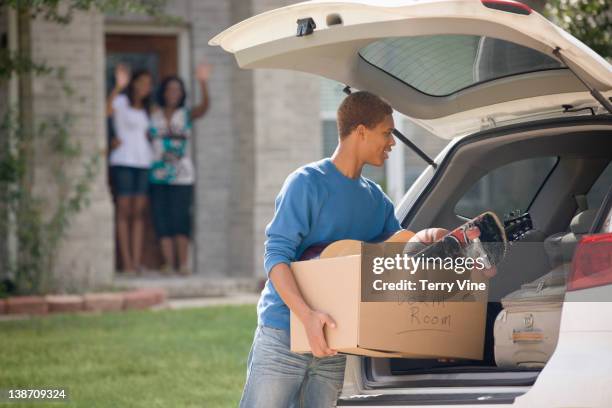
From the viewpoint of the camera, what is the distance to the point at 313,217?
14.7 ft

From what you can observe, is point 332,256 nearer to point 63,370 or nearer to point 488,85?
point 488,85

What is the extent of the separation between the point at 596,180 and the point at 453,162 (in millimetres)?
799

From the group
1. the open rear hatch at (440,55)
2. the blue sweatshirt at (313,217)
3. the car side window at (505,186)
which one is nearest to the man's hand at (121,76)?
the car side window at (505,186)

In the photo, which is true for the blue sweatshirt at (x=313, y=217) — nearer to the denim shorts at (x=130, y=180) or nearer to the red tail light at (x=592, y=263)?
the red tail light at (x=592, y=263)

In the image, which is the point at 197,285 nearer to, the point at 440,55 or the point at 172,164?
the point at 172,164

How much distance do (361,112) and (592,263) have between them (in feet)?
3.40

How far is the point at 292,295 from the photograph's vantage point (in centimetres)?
429

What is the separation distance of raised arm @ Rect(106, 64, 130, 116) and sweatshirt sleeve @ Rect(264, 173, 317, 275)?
8646 millimetres

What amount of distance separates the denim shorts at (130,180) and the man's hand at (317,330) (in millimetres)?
9464

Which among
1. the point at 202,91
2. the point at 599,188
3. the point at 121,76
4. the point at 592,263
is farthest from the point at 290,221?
the point at 202,91

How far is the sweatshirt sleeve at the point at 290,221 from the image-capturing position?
4.40 meters

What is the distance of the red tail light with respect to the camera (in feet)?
12.9

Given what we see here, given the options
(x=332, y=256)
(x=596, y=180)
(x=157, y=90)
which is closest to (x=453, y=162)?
(x=596, y=180)

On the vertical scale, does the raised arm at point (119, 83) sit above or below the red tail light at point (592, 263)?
above
